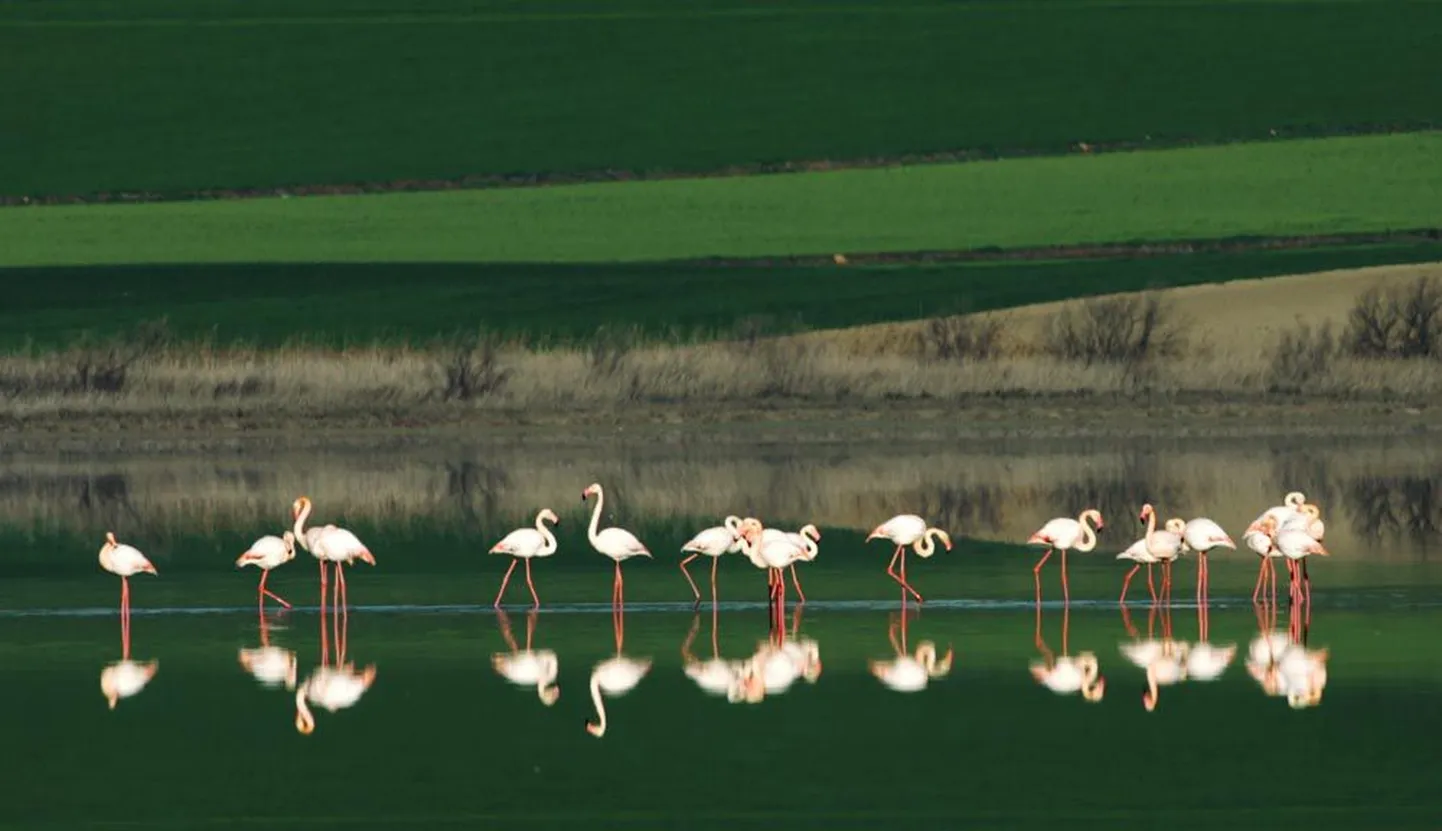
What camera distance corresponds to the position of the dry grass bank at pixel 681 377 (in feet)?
125

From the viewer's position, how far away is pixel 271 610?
2150 cm

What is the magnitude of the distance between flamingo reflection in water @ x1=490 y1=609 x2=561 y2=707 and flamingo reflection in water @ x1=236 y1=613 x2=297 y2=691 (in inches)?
47.3

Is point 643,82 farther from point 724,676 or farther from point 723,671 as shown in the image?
point 724,676

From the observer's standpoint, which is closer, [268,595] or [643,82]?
[268,595]

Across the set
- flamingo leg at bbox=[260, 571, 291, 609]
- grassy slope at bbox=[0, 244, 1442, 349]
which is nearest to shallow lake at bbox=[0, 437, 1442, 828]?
flamingo leg at bbox=[260, 571, 291, 609]

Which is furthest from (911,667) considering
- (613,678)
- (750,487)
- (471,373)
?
(471,373)

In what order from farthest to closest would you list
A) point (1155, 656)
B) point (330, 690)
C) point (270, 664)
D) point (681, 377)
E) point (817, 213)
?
1. point (817, 213)
2. point (681, 377)
3. point (270, 664)
4. point (1155, 656)
5. point (330, 690)

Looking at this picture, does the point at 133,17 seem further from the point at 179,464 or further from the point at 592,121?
the point at 179,464

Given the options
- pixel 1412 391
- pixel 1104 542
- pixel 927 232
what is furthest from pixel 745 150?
pixel 1104 542

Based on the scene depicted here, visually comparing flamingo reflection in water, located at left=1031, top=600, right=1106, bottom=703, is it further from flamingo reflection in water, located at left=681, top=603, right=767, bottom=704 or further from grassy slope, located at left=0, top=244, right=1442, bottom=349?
grassy slope, located at left=0, top=244, right=1442, bottom=349

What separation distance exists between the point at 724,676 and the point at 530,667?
1246 mm

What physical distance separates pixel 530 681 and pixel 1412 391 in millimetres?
23119

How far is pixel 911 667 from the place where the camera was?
18.0 metres

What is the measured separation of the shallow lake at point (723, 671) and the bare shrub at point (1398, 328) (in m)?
10.3
